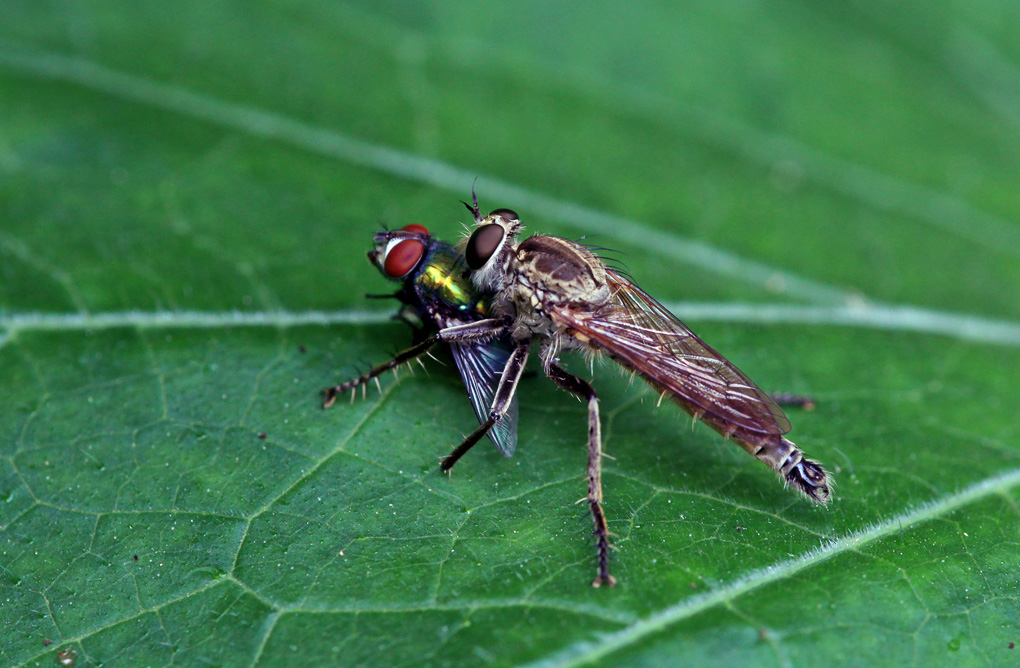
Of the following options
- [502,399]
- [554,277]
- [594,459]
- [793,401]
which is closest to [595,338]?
[554,277]

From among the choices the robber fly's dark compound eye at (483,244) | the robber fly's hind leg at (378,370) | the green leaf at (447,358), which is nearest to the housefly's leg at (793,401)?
the green leaf at (447,358)

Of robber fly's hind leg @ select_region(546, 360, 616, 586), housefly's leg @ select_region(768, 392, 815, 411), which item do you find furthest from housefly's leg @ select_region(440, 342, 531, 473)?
housefly's leg @ select_region(768, 392, 815, 411)

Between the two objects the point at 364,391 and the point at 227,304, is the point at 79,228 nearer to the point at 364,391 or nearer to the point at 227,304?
the point at 227,304

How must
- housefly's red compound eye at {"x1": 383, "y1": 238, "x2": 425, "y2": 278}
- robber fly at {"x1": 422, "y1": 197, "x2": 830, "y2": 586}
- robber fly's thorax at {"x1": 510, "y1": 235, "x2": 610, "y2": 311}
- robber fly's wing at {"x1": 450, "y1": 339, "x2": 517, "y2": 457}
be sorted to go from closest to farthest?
robber fly at {"x1": 422, "y1": 197, "x2": 830, "y2": 586} < robber fly's wing at {"x1": 450, "y1": 339, "x2": 517, "y2": 457} < robber fly's thorax at {"x1": 510, "y1": 235, "x2": 610, "y2": 311} < housefly's red compound eye at {"x1": 383, "y1": 238, "x2": 425, "y2": 278}

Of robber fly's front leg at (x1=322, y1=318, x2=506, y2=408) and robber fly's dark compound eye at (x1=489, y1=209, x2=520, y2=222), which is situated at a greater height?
robber fly's dark compound eye at (x1=489, y1=209, x2=520, y2=222)

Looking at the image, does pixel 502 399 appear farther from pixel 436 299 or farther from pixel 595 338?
pixel 436 299

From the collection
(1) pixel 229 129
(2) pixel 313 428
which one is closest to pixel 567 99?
(1) pixel 229 129

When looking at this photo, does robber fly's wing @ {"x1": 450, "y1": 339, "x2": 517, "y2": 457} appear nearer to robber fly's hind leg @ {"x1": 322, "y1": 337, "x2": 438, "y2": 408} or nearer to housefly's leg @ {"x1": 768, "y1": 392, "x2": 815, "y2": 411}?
robber fly's hind leg @ {"x1": 322, "y1": 337, "x2": 438, "y2": 408}
